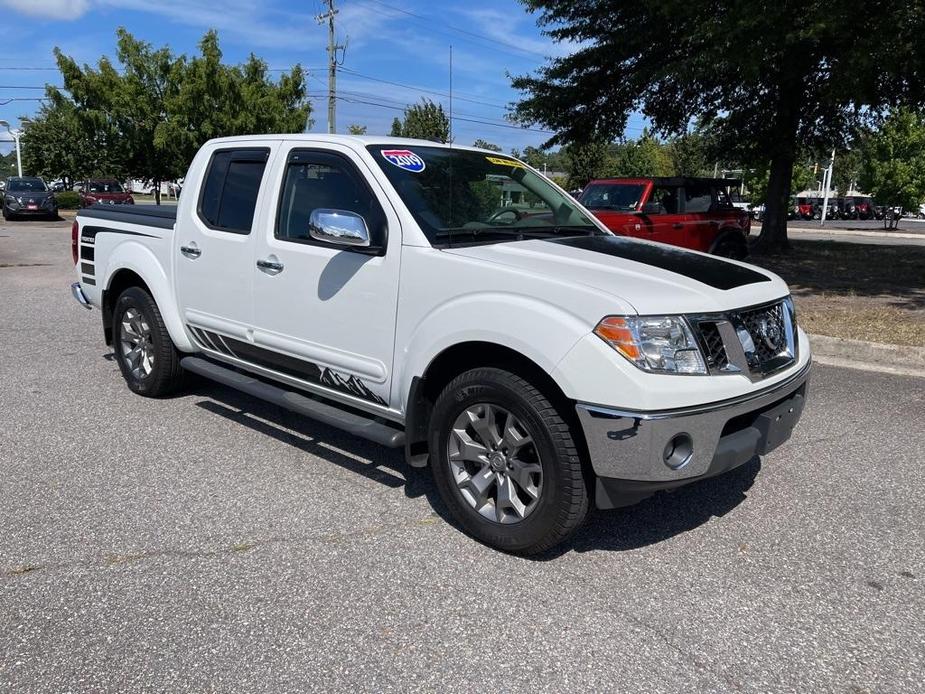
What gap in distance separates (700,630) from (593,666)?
0.50 metres

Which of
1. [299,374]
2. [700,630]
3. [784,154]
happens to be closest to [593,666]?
[700,630]

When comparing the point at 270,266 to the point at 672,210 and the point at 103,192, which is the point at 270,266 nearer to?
the point at 672,210

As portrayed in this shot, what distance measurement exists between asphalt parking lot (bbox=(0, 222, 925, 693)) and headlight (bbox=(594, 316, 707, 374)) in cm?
94

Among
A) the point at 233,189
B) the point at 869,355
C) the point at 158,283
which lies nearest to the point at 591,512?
the point at 233,189

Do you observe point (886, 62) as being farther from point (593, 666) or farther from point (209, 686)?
point (209, 686)

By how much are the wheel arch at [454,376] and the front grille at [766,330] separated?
2.95 ft

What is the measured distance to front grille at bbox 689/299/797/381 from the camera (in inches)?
124

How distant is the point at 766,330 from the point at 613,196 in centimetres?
1002

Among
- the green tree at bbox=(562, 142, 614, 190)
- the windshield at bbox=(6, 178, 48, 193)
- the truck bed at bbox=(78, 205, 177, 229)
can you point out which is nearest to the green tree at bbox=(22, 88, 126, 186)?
the windshield at bbox=(6, 178, 48, 193)

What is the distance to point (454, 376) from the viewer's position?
3.63 meters

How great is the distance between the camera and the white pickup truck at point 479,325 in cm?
303

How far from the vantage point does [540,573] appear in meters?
3.26

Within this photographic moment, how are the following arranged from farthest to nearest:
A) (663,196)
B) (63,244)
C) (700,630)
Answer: (63,244)
(663,196)
(700,630)

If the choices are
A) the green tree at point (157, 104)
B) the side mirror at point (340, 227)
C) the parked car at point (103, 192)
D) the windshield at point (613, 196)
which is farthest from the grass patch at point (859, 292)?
the parked car at point (103, 192)
